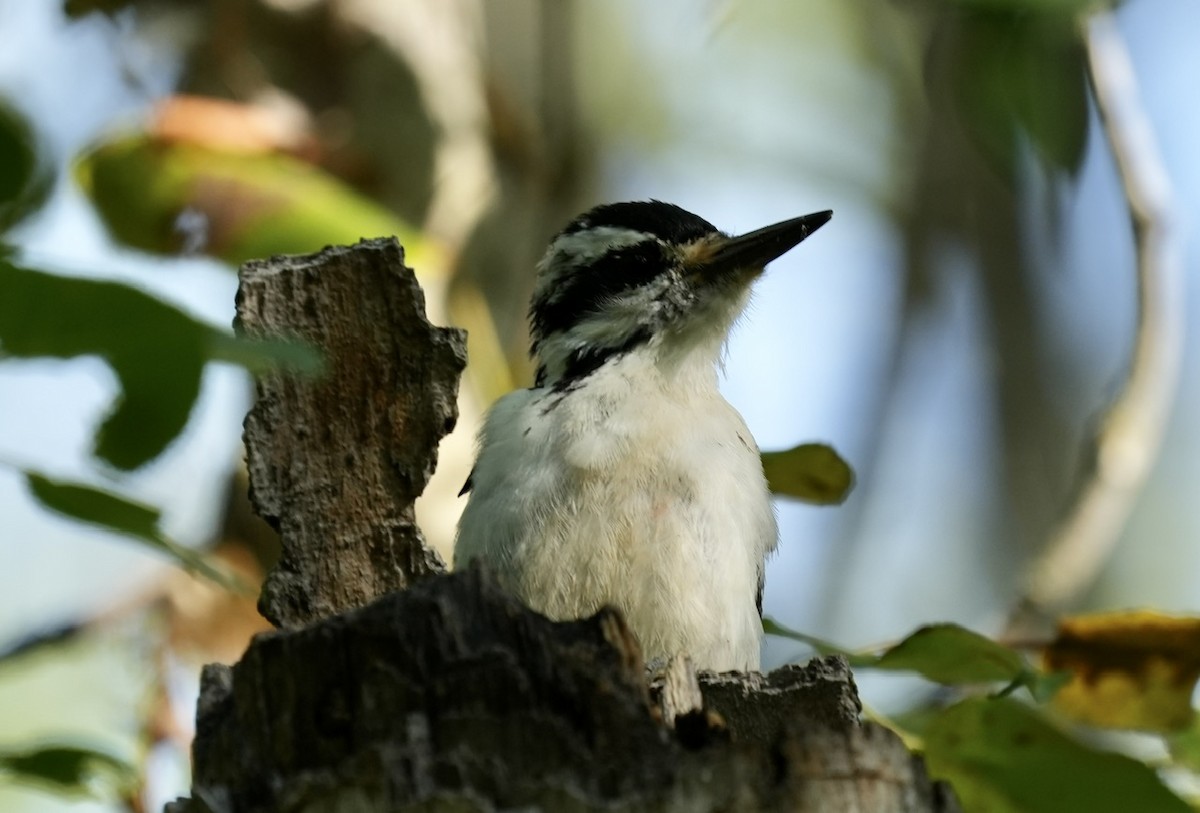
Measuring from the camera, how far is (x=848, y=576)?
978 centimetres

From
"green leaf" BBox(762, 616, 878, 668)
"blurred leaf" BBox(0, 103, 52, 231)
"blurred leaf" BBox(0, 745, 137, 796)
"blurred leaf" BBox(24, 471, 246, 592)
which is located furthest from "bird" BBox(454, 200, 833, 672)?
"blurred leaf" BBox(0, 103, 52, 231)

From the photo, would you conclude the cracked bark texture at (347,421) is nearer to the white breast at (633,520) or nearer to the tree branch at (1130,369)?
the white breast at (633,520)

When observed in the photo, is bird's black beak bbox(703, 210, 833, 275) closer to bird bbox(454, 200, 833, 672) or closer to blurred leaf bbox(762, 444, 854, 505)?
bird bbox(454, 200, 833, 672)

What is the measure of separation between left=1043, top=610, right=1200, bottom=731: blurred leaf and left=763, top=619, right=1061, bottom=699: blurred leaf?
1.59 ft

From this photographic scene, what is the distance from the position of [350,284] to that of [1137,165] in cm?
384

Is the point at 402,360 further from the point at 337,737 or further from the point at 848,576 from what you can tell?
the point at 848,576

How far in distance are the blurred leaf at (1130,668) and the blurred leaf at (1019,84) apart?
1483mm

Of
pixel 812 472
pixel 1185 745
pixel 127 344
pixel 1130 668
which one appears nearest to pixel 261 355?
pixel 127 344

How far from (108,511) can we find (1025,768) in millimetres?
1801

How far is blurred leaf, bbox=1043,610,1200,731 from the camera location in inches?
133

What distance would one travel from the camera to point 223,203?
5098 mm

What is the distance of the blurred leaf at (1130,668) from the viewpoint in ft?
11.1

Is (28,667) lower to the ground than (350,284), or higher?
higher

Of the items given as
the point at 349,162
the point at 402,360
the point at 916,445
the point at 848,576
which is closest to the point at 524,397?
the point at 402,360
